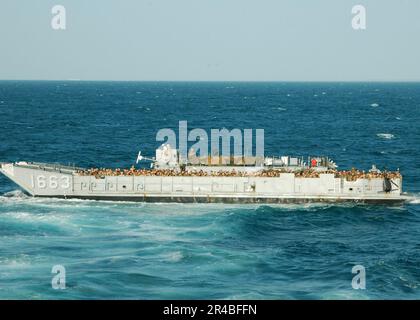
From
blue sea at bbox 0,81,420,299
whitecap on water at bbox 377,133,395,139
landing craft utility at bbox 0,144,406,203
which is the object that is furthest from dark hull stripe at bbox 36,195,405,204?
whitecap on water at bbox 377,133,395,139

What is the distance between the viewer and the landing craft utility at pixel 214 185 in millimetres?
87375

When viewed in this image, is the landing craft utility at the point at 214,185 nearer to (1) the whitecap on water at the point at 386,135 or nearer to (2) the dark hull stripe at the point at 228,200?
(2) the dark hull stripe at the point at 228,200

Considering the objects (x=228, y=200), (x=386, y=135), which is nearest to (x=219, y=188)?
(x=228, y=200)

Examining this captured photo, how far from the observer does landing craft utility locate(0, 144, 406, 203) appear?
87.4 m

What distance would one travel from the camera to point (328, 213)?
8450 cm

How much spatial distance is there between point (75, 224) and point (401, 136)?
390ft

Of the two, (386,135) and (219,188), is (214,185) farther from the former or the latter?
(386,135)

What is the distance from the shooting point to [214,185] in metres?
87.5

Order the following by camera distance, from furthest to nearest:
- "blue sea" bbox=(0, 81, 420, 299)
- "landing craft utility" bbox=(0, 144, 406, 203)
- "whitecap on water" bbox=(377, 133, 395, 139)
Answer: "whitecap on water" bbox=(377, 133, 395, 139)
"landing craft utility" bbox=(0, 144, 406, 203)
"blue sea" bbox=(0, 81, 420, 299)

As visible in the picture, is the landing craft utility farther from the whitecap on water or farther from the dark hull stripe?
the whitecap on water

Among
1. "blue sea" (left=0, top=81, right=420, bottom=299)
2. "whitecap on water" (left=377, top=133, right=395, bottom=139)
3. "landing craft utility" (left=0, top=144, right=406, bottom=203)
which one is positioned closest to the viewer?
"blue sea" (left=0, top=81, right=420, bottom=299)

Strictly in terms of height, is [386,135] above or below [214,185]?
below
